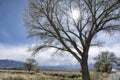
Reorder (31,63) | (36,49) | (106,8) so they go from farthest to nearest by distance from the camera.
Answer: (31,63) < (36,49) < (106,8)

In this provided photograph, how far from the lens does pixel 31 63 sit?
314ft

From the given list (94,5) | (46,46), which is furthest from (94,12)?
(46,46)

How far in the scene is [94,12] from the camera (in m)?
23.0

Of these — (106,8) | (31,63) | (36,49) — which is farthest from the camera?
(31,63)

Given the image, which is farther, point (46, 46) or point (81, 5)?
point (46, 46)

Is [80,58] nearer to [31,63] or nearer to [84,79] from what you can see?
[84,79]

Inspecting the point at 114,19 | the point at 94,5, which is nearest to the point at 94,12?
the point at 94,5

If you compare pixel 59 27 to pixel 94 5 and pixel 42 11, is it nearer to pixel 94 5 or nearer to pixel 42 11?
pixel 42 11

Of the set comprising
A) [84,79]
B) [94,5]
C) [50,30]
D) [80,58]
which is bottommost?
[84,79]

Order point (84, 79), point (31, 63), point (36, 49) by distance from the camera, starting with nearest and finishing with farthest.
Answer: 1. point (84, 79)
2. point (36, 49)
3. point (31, 63)

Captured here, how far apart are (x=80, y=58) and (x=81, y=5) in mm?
5126

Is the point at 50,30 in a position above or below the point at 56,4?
below

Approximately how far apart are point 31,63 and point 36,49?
231 ft

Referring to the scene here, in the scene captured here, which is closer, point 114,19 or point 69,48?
point 114,19
